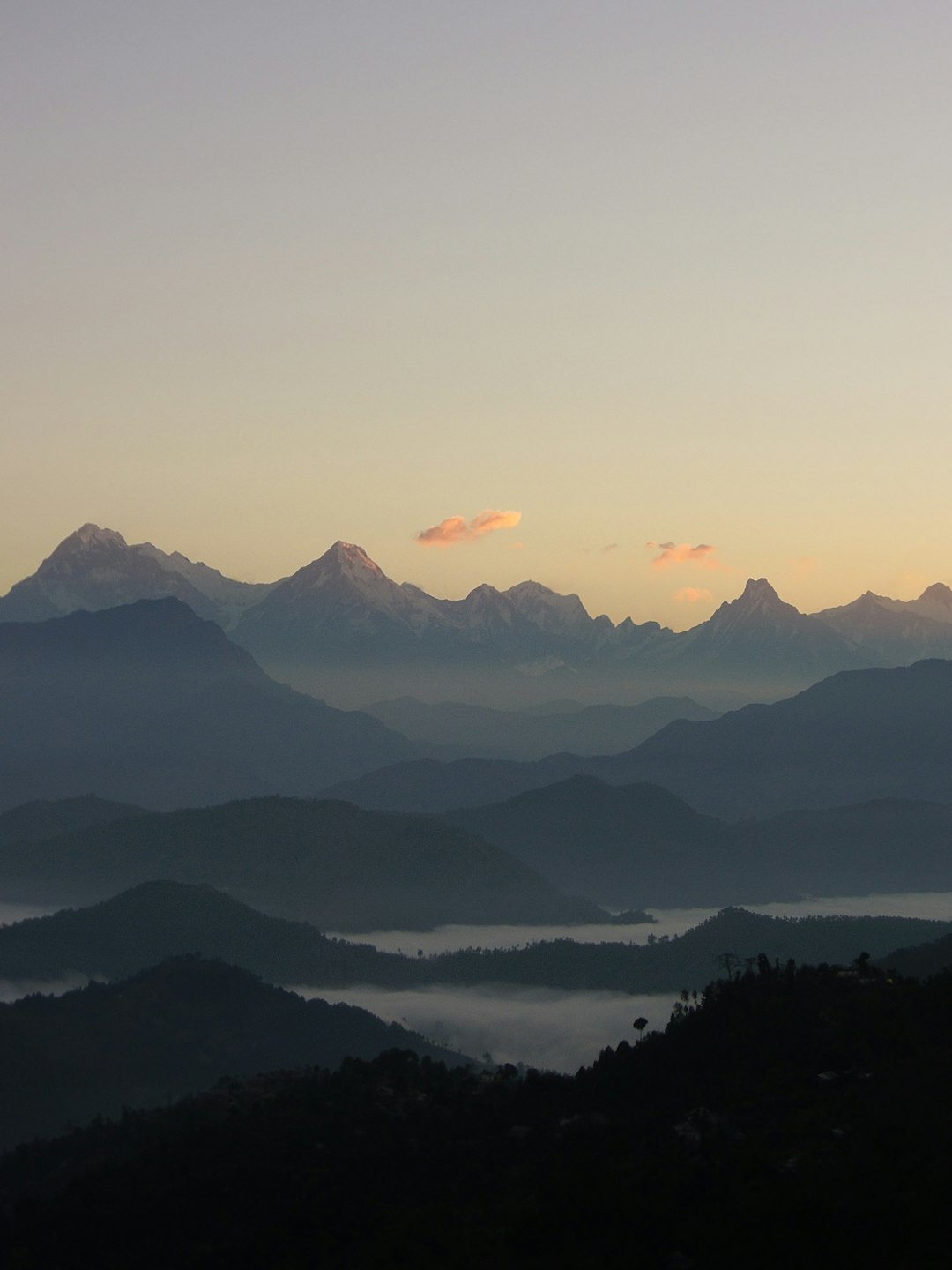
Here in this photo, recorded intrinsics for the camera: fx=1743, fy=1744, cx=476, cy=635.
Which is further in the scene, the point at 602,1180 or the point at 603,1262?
the point at 602,1180

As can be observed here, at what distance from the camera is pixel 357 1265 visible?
628ft

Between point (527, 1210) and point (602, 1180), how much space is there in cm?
928

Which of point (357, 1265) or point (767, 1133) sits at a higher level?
point (767, 1133)

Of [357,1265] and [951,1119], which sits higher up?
[951,1119]

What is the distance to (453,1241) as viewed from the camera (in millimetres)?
188625

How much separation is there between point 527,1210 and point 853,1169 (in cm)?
3676

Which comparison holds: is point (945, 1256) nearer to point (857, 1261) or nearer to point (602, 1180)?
point (857, 1261)

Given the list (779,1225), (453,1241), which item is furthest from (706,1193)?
(453,1241)

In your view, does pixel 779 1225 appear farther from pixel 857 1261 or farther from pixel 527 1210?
pixel 527 1210

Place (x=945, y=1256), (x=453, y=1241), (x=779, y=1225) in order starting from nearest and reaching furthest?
(x=945, y=1256)
(x=779, y=1225)
(x=453, y=1241)

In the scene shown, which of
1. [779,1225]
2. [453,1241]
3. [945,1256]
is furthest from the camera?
[453,1241]

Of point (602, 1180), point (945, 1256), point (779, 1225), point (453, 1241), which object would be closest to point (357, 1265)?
point (453, 1241)

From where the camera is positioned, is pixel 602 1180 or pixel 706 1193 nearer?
pixel 706 1193

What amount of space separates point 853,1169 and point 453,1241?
4353 centimetres
